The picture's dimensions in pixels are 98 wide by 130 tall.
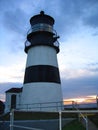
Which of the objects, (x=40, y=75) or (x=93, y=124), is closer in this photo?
(x=93, y=124)

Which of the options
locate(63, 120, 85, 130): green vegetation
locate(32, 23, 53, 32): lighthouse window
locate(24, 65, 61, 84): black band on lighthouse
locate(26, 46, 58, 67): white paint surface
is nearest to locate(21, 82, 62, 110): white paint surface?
locate(24, 65, 61, 84): black band on lighthouse

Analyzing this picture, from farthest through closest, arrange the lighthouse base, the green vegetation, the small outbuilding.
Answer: the small outbuilding → the lighthouse base → the green vegetation

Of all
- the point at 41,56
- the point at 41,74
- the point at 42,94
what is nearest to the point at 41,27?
the point at 41,56

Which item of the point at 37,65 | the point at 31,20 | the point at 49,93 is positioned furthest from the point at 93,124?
the point at 31,20

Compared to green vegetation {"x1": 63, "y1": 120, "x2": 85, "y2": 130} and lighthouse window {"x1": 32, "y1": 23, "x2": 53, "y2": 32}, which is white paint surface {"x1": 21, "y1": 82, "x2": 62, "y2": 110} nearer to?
green vegetation {"x1": 63, "y1": 120, "x2": 85, "y2": 130}

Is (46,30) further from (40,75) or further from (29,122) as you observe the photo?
(29,122)

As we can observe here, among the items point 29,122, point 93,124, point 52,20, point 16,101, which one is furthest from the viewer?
point 16,101

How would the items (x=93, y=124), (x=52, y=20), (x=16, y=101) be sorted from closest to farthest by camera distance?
(x=93, y=124) < (x=52, y=20) < (x=16, y=101)

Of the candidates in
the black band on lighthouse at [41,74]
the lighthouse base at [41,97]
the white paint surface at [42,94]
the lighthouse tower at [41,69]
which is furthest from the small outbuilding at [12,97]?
the white paint surface at [42,94]

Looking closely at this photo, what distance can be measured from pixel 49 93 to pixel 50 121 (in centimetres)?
516

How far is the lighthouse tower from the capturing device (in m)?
22.6

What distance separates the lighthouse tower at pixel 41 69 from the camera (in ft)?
74.2

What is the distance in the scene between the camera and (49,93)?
2273cm

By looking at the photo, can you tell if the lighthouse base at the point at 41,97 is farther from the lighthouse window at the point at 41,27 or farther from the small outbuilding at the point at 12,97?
the small outbuilding at the point at 12,97
